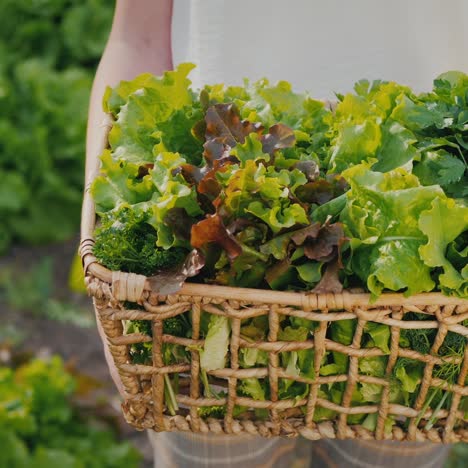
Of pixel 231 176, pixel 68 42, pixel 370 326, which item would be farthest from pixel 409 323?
pixel 68 42

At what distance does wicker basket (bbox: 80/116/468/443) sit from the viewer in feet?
4.00

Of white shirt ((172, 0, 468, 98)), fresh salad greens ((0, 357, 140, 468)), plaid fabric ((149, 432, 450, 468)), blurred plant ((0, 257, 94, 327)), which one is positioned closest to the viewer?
plaid fabric ((149, 432, 450, 468))

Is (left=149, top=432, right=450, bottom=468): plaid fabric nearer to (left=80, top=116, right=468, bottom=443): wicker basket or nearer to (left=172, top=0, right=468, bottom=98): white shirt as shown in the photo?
(left=80, top=116, right=468, bottom=443): wicker basket

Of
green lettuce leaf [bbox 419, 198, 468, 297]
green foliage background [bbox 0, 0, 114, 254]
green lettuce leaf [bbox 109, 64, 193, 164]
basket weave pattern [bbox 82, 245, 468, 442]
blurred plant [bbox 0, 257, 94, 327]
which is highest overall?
green lettuce leaf [bbox 109, 64, 193, 164]

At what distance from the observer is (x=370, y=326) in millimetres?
1269

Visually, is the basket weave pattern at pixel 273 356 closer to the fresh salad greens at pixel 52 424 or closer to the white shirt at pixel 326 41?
the white shirt at pixel 326 41

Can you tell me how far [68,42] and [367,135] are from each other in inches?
127

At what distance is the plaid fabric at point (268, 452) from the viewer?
5.49 ft

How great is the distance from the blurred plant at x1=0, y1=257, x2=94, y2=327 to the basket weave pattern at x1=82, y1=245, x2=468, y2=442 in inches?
83.3

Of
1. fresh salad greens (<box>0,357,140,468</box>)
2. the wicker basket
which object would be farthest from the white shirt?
fresh salad greens (<box>0,357,140,468</box>)

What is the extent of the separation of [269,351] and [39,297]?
2443mm

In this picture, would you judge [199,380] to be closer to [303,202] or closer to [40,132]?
[303,202]

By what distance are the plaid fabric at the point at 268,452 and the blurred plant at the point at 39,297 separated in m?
1.72

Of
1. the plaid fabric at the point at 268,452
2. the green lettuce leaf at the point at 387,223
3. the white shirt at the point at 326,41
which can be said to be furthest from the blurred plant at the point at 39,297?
the green lettuce leaf at the point at 387,223
